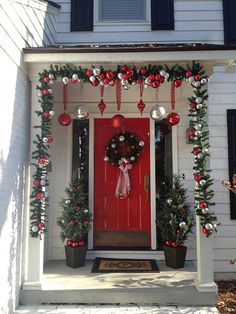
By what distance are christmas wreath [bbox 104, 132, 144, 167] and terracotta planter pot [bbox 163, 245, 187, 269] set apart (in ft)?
4.91

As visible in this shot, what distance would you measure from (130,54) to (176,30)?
7.03 ft

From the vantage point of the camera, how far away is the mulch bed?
4090mm

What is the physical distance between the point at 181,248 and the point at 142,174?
1.34 m

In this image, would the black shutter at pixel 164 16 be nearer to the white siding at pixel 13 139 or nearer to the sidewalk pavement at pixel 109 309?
the white siding at pixel 13 139

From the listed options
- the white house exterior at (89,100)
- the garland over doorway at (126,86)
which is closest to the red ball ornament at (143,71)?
the garland over doorway at (126,86)

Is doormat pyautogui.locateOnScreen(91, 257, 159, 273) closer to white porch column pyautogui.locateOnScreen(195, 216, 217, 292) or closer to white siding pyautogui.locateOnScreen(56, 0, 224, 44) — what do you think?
white porch column pyautogui.locateOnScreen(195, 216, 217, 292)

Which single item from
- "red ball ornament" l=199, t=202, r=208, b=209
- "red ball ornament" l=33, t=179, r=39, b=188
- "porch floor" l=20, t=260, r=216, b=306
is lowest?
"porch floor" l=20, t=260, r=216, b=306

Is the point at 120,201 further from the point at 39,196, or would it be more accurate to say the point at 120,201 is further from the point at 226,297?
the point at 226,297

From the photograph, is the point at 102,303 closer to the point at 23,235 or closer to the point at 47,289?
the point at 47,289

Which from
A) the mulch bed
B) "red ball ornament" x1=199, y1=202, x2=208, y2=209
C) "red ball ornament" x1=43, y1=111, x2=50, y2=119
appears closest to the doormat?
the mulch bed

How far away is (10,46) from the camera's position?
3.58 meters

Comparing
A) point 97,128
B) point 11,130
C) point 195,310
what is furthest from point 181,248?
point 11,130

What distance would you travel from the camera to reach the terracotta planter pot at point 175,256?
4.85m

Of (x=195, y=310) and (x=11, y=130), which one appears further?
(x=195, y=310)
